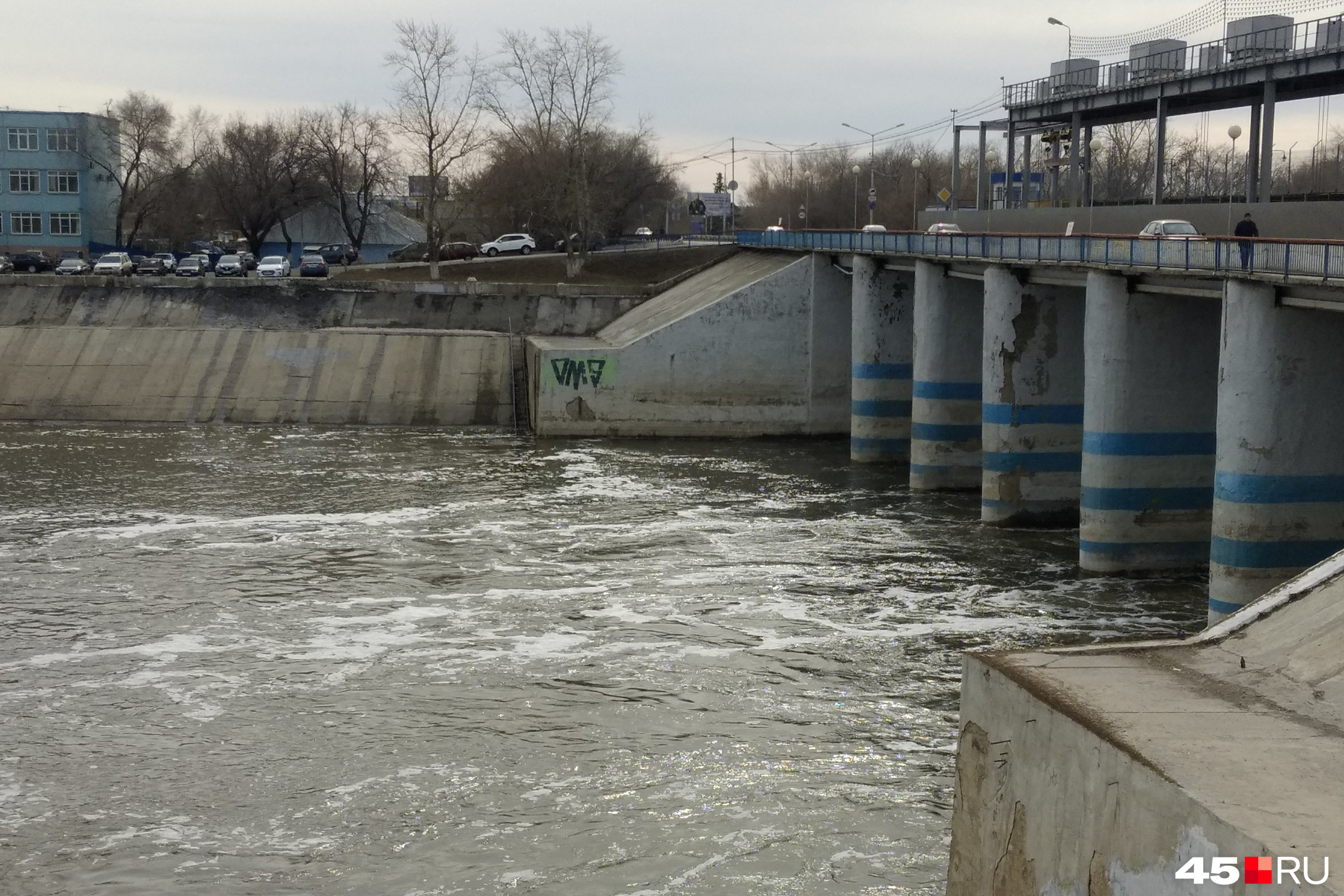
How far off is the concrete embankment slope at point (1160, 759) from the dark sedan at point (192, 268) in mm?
64701

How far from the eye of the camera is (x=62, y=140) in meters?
95.1

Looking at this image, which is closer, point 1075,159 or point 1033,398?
point 1033,398

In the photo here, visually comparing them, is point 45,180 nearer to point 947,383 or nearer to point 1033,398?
point 947,383

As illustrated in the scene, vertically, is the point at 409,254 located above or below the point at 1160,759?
above

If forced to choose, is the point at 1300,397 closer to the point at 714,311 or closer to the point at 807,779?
the point at 807,779

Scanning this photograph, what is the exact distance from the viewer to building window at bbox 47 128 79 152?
94.8 m

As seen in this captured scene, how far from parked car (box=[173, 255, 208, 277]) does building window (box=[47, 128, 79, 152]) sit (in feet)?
88.2

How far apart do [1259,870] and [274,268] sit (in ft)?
217

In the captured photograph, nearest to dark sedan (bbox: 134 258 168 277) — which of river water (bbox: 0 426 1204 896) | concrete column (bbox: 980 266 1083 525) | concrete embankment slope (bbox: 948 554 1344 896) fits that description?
river water (bbox: 0 426 1204 896)

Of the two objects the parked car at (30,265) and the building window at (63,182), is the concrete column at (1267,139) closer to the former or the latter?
the parked car at (30,265)

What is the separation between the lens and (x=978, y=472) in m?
36.9

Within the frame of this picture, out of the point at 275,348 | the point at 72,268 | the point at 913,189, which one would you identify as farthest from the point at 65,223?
the point at 913,189

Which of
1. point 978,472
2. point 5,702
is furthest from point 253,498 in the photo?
point 978,472

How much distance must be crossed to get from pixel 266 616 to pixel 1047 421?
17894mm
